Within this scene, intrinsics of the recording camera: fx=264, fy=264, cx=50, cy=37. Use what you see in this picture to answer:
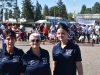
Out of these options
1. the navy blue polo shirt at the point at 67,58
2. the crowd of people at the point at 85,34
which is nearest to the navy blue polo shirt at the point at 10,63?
the navy blue polo shirt at the point at 67,58

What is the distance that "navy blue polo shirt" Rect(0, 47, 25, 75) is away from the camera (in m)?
4.41

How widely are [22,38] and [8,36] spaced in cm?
1937

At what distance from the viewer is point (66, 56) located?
14.5ft

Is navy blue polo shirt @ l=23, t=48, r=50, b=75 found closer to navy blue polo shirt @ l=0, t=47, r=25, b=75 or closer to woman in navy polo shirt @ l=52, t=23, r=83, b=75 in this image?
navy blue polo shirt @ l=0, t=47, r=25, b=75

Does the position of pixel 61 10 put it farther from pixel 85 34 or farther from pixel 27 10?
pixel 85 34

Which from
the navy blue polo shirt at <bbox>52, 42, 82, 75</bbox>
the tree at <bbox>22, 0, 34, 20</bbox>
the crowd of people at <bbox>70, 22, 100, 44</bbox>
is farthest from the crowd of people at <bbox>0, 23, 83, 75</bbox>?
the tree at <bbox>22, 0, 34, 20</bbox>

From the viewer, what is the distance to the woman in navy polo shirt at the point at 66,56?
443 cm

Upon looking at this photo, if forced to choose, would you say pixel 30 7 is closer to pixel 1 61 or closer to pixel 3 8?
pixel 3 8

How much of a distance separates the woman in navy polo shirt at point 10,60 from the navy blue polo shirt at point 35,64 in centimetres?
17

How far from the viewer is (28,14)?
102062 millimetres

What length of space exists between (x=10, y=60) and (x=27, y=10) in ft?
→ 326

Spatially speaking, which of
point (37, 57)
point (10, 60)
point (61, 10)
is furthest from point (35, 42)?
point (61, 10)

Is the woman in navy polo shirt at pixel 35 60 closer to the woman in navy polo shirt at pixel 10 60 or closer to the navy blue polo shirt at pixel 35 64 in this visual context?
the navy blue polo shirt at pixel 35 64

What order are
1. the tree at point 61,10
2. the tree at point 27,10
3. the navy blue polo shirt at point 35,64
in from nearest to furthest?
the navy blue polo shirt at point 35,64 → the tree at point 27,10 → the tree at point 61,10
